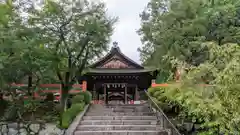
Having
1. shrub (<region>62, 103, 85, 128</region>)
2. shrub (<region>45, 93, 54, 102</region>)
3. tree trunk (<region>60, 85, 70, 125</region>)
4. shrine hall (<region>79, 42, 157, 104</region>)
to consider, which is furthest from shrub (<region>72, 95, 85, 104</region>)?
shrine hall (<region>79, 42, 157, 104</region>)

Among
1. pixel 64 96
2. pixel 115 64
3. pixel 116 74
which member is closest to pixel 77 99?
pixel 64 96

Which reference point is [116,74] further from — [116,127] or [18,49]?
[116,127]

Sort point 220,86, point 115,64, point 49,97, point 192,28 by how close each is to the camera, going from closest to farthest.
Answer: point 220,86, point 192,28, point 49,97, point 115,64

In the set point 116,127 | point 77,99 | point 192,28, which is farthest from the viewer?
point 77,99

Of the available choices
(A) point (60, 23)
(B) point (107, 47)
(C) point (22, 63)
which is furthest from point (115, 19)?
(C) point (22, 63)

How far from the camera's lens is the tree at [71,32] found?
16.3 meters

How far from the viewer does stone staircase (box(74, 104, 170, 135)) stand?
40.3 ft

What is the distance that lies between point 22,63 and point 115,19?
6.03 metres

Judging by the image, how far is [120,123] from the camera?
1378cm

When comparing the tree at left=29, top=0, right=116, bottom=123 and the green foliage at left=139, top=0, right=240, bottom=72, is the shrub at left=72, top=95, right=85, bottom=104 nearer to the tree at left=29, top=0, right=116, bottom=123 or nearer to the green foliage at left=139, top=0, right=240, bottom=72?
the tree at left=29, top=0, right=116, bottom=123

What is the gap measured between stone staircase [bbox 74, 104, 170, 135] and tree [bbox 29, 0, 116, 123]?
3.06 m

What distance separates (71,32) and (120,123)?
6.31 m

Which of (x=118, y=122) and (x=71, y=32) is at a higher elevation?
(x=71, y=32)

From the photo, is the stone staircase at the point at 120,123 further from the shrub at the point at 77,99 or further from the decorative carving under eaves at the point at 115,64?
the decorative carving under eaves at the point at 115,64
